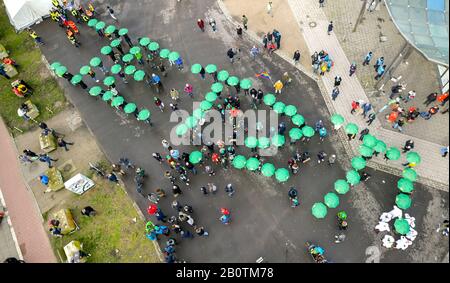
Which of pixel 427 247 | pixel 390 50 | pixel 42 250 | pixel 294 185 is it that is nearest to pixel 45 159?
pixel 42 250

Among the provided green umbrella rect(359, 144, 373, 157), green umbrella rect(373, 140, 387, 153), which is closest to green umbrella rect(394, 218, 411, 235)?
green umbrella rect(359, 144, 373, 157)

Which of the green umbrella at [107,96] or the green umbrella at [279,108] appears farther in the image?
the green umbrella at [107,96]

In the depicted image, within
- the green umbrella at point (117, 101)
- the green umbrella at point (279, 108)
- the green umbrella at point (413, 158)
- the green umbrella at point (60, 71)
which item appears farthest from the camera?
the green umbrella at point (60, 71)

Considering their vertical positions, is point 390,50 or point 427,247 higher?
point 390,50

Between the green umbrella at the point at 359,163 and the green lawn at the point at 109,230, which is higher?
the green umbrella at the point at 359,163

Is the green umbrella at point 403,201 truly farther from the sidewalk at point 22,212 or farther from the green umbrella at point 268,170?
the sidewalk at point 22,212

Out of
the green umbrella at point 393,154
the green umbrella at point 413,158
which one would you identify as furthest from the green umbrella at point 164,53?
the green umbrella at point 413,158

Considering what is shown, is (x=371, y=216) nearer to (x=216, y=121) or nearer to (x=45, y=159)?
(x=216, y=121)
